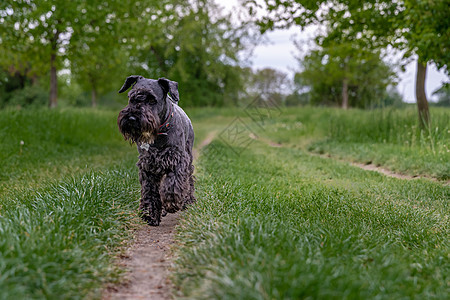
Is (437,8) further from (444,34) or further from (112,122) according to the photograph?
(112,122)

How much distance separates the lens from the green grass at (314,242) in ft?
7.98

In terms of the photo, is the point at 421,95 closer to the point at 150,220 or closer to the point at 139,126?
the point at 150,220

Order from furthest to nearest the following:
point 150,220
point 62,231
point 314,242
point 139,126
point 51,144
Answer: point 51,144 → point 150,220 → point 139,126 → point 314,242 → point 62,231

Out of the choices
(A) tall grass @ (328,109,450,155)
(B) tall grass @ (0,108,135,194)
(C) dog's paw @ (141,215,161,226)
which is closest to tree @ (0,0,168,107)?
(B) tall grass @ (0,108,135,194)

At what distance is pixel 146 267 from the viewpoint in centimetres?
330

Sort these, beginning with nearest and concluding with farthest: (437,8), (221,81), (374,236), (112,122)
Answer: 1. (374,236)
2. (437,8)
3. (112,122)
4. (221,81)

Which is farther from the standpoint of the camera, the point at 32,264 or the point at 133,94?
the point at 133,94

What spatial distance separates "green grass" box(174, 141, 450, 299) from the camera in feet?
7.98

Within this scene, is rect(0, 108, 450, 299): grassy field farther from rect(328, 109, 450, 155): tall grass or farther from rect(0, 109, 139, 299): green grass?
rect(328, 109, 450, 155): tall grass

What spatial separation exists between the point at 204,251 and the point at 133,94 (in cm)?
194

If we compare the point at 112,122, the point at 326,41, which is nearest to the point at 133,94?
the point at 326,41

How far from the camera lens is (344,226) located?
3.79 m

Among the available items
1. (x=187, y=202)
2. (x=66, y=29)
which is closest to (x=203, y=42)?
(x=66, y=29)

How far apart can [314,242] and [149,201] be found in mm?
2123
